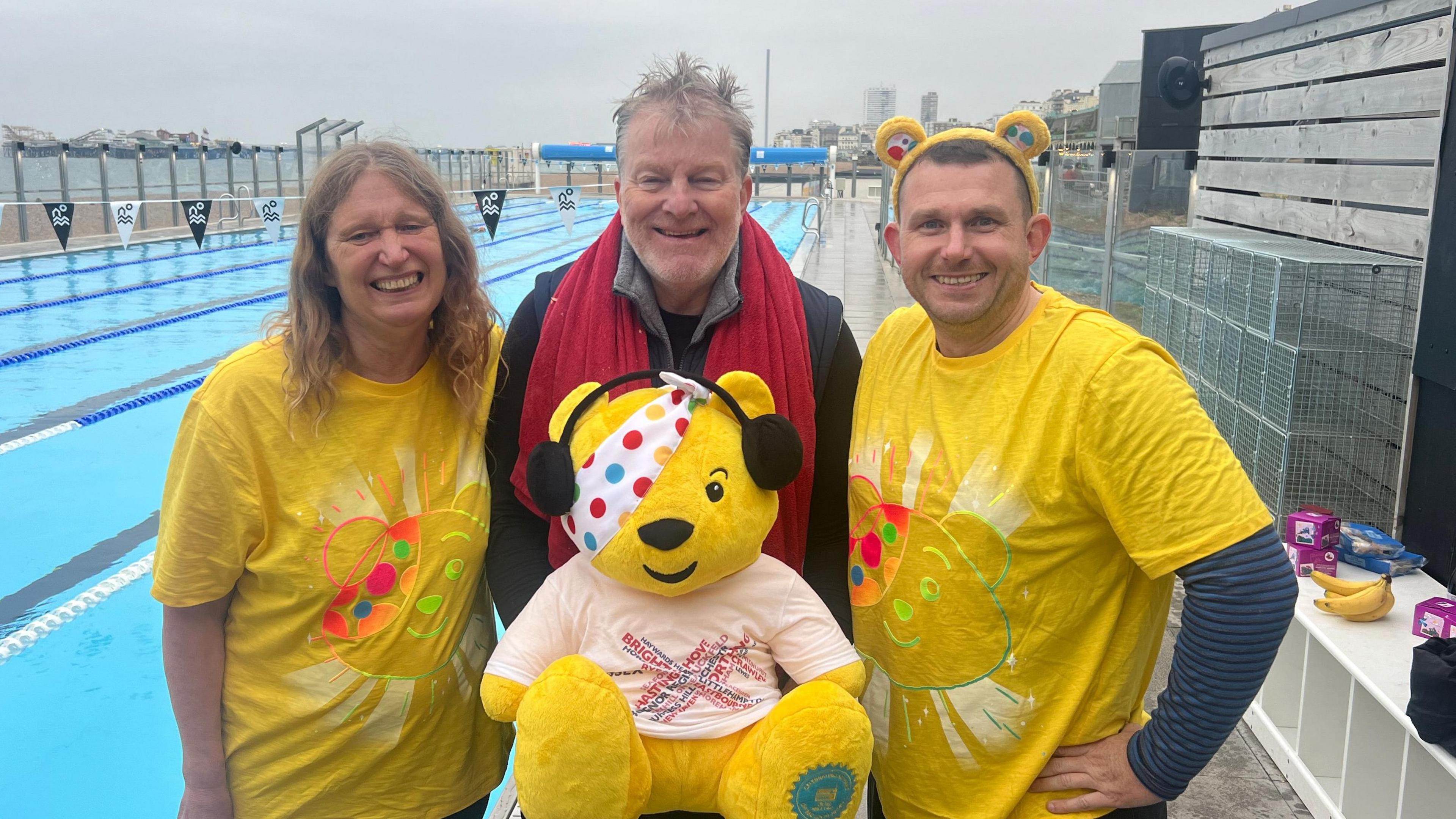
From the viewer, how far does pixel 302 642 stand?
179 cm

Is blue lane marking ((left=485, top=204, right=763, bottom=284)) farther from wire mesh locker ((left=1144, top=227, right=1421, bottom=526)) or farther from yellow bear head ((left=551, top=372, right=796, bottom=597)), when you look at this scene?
yellow bear head ((left=551, top=372, right=796, bottom=597))

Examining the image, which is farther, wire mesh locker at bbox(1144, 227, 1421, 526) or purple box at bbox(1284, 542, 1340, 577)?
wire mesh locker at bbox(1144, 227, 1421, 526)

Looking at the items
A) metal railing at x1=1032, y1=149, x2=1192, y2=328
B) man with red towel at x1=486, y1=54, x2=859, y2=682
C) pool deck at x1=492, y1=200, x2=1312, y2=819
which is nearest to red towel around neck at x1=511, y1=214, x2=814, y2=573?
man with red towel at x1=486, y1=54, x2=859, y2=682

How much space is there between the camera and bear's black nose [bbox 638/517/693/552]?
4.65ft

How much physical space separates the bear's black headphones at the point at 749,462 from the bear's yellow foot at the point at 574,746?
250 mm

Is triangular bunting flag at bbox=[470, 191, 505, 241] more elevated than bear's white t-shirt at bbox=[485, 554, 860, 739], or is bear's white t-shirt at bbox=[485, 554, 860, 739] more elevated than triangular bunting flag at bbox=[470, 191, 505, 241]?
triangular bunting flag at bbox=[470, 191, 505, 241]

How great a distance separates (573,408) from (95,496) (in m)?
5.68

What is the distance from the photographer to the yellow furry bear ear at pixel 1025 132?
5.49ft

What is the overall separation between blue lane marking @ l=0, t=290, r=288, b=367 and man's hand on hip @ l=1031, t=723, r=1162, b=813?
7.03m

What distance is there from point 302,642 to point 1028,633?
130cm

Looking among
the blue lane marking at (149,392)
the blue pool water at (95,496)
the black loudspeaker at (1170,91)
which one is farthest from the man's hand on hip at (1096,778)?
the black loudspeaker at (1170,91)

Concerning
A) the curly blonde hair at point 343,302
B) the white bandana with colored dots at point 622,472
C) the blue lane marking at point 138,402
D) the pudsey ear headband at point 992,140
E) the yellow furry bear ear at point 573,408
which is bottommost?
the blue lane marking at point 138,402

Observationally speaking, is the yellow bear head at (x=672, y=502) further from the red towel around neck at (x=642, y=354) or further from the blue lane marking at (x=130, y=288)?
the blue lane marking at (x=130, y=288)

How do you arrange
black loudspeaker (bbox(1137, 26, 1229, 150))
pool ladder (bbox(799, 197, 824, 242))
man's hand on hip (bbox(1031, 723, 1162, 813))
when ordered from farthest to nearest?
1. pool ladder (bbox(799, 197, 824, 242))
2. black loudspeaker (bbox(1137, 26, 1229, 150))
3. man's hand on hip (bbox(1031, 723, 1162, 813))
